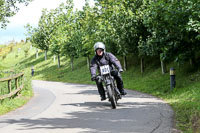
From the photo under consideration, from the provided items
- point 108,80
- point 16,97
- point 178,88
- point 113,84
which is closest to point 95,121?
point 108,80

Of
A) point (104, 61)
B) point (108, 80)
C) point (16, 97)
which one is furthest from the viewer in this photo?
point (16, 97)

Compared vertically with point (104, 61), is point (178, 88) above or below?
below

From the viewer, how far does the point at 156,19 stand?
15.2 m

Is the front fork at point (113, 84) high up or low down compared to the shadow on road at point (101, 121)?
up

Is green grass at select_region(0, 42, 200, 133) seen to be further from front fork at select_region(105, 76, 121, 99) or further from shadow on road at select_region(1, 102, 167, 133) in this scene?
front fork at select_region(105, 76, 121, 99)

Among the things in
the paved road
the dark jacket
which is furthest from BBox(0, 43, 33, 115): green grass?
the dark jacket

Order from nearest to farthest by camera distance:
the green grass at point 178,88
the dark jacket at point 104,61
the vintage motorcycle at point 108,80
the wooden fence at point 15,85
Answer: the green grass at point 178,88 → the vintage motorcycle at point 108,80 → the dark jacket at point 104,61 → the wooden fence at point 15,85

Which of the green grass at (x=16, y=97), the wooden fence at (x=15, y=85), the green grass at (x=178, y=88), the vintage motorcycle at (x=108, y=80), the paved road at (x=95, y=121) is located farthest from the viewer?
the wooden fence at (x=15, y=85)

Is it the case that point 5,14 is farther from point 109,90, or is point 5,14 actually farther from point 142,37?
point 109,90

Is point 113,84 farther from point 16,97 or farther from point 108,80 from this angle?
point 16,97

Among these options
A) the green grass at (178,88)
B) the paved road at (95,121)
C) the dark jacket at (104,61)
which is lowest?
the paved road at (95,121)

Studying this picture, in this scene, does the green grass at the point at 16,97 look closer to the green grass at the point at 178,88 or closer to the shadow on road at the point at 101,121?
the green grass at the point at 178,88

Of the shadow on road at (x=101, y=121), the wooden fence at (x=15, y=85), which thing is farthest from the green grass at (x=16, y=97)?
the shadow on road at (x=101, y=121)

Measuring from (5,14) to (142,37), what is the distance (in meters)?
12.7
